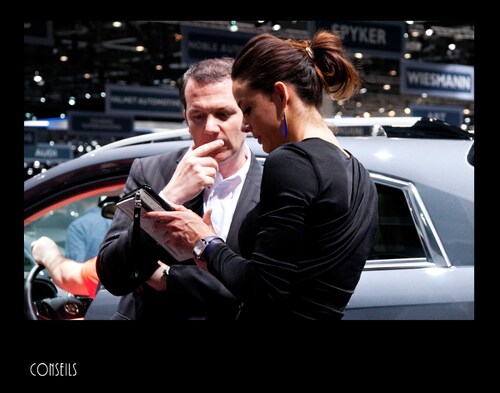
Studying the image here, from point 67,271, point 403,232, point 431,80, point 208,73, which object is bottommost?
point 67,271

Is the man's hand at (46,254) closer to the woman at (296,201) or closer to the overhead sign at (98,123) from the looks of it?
the woman at (296,201)

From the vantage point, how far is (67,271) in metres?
3.35

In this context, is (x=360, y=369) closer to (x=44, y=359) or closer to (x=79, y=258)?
(x=44, y=359)

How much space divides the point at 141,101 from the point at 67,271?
34.0 ft

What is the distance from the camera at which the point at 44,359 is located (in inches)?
90.9

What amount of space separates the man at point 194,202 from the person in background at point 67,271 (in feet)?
2.93

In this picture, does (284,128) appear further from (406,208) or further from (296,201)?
(406,208)

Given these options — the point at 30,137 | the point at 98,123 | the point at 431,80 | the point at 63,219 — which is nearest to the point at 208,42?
the point at 431,80

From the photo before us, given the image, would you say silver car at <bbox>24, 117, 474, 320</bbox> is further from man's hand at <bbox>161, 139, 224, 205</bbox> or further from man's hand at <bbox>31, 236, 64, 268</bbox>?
man's hand at <bbox>161, 139, 224, 205</bbox>

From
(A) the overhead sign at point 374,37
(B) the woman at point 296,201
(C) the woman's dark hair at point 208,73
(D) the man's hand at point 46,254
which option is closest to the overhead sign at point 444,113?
(A) the overhead sign at point 374,37

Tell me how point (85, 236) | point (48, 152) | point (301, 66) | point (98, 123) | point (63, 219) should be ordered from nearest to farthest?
point (301, 66)
point (85, 236)
point (63, 219)
point (98, 123)
point (48, 152)

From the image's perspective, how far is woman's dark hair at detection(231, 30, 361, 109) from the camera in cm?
196

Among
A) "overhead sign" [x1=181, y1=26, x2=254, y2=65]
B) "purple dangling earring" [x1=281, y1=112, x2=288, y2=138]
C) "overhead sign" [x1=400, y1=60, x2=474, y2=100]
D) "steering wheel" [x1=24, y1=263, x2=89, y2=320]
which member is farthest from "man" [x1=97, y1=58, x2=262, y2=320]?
"overhead sign" [x1=400, y1=60, x2=474, y2=100]

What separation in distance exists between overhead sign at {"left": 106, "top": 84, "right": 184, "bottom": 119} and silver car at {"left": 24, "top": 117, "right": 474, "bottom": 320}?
10072 millimetres
